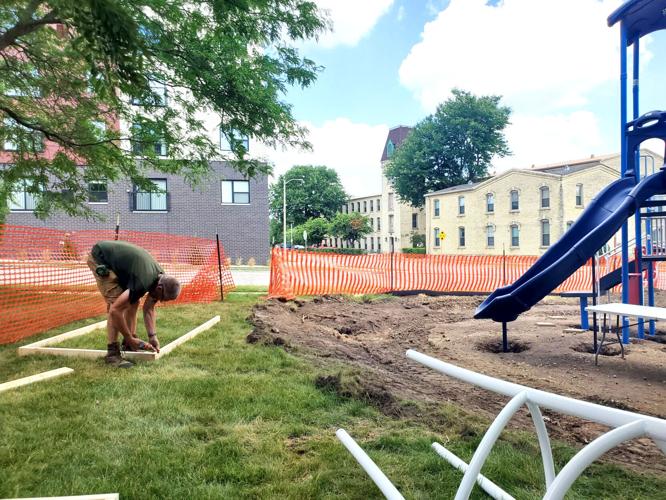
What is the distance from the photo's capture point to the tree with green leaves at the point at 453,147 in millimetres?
55156

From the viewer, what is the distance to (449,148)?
5625cm

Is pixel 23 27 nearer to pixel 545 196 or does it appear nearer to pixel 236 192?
pixel 236 192

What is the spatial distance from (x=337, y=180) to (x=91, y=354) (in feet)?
268

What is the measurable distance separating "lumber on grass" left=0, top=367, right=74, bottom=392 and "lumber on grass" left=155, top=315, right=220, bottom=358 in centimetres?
103

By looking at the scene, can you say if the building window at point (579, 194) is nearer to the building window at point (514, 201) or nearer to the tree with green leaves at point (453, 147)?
the building window at point (514, 201)

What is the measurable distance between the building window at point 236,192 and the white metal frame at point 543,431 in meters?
31.2

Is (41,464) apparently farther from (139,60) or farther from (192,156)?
(192,156)

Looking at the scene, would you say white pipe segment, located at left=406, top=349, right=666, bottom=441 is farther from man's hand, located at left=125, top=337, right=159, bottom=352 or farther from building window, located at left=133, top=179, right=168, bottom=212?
building window, located at left=133, top=179, right=168, bottom=212

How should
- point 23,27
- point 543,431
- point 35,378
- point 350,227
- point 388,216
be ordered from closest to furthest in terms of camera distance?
1. point 543,431
2. point 35,378
3. point 23,27
4. point 350,227
5. point 388,216

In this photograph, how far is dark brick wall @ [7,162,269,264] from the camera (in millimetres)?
32219

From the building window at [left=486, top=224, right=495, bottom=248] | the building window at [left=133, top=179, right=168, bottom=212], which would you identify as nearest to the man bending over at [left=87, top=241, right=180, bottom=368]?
the building window at [left=133, top=179, right=168, bottom=212]

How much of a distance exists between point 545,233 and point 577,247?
3914 centimetres

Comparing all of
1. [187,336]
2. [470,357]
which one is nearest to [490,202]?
[470,357]

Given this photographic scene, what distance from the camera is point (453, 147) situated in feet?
185
